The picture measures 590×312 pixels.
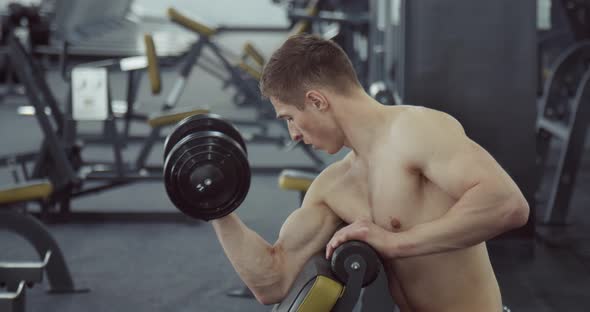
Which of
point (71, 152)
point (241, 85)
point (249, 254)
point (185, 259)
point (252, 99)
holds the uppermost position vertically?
point (249, 254)

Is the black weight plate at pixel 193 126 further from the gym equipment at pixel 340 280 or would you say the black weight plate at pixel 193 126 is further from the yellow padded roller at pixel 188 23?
the yellow padded roller at pixel 188 23

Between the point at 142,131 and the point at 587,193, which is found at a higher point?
the point at 587,193

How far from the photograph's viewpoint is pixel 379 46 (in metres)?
4.35

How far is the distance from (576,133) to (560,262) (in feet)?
2.00

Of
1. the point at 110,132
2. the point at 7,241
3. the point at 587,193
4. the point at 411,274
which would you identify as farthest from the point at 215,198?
the point at 587,193

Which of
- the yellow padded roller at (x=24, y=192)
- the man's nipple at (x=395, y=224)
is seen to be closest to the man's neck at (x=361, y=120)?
the man's nipple at (x=395, y=224)

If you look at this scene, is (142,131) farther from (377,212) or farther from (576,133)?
(377,212)

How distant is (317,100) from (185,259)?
192 cm

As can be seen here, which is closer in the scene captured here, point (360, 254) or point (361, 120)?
point (360, 254)

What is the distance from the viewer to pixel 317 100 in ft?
4.14

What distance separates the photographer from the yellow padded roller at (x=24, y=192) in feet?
7.89

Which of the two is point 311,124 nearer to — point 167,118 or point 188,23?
point 167,118

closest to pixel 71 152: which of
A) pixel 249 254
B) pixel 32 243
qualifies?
pixel 32 243

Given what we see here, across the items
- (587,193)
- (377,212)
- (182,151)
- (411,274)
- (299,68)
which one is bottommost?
(587,193)
